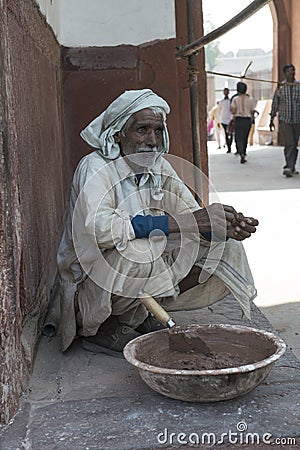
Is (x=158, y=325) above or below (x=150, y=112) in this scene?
below

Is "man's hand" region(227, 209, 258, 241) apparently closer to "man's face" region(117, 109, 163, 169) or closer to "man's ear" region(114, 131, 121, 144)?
"man's face" region(117, 109, 163, 169)

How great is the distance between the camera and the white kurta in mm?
2930

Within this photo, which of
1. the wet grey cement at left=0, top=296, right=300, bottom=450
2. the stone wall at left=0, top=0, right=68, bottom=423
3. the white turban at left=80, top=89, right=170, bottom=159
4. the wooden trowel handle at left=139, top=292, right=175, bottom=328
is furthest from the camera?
the white turban at left=80, top=89, right=170, bottom=159

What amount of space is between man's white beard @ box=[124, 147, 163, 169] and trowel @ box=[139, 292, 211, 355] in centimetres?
60

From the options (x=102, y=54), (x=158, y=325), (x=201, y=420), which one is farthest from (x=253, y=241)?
(x=201, y=420)

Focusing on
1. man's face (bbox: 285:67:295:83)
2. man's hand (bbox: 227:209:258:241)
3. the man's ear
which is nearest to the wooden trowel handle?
man's hand (bbox: 227:209:258:241)

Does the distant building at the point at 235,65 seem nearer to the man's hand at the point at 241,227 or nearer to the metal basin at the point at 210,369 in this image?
the man's hand at the point at 241,227

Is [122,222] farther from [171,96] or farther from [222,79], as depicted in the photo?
[222,79]

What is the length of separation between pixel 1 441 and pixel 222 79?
4559 cm

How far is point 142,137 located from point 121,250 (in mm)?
540

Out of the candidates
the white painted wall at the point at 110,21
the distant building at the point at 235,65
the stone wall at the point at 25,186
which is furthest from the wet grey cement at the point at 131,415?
the distant building at the point at 235,65

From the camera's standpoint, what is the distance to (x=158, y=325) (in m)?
3.43

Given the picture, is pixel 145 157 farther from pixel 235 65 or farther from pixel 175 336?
pixel 235 65

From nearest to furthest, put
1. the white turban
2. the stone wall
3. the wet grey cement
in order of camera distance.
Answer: the wet grey cement → the stone wall → the white turban
